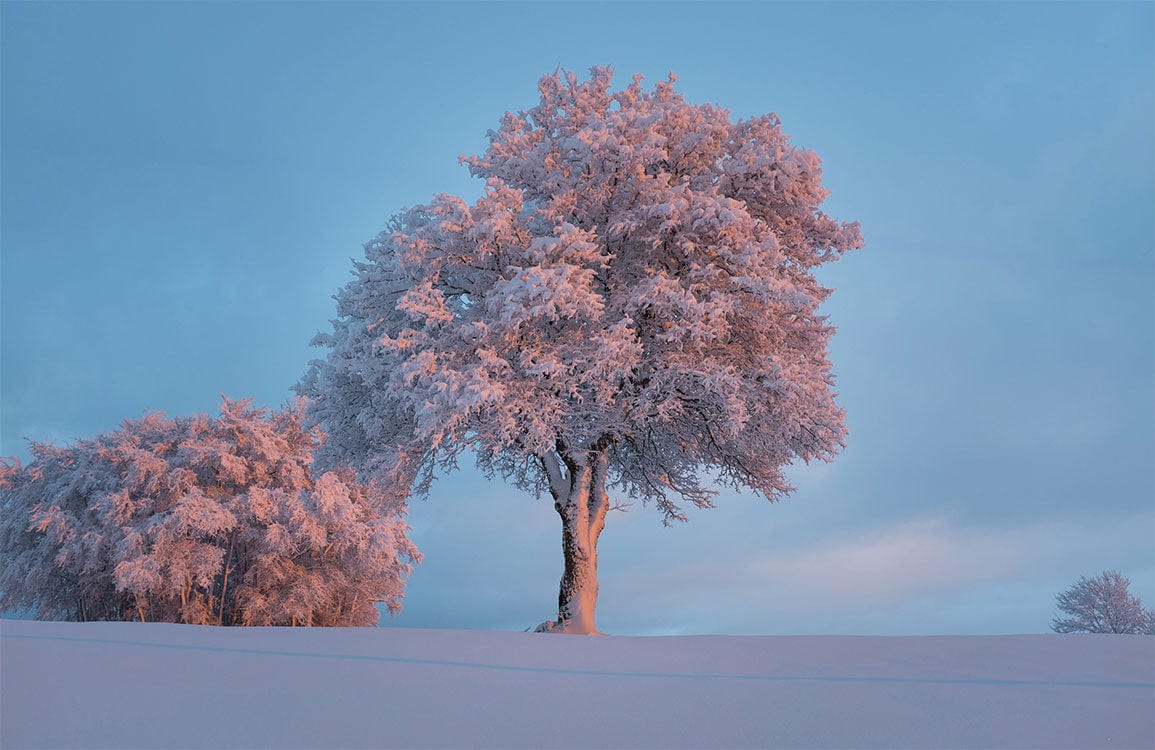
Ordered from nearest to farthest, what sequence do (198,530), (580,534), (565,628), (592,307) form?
(592,307)
(565,628)
(580,534)
(198,530)

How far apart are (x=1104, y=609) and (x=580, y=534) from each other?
37.8 metres

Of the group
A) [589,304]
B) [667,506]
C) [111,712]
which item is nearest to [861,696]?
[111,712]

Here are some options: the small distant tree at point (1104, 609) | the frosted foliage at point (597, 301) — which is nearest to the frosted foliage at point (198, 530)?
the frosted foliage at point (597, 301)

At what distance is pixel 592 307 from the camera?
1438cm

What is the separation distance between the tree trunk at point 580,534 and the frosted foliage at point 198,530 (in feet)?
41.7

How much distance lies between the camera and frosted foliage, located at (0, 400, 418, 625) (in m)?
28.9

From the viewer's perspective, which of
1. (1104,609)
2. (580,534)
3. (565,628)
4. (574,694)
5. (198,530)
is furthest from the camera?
(1104,609)

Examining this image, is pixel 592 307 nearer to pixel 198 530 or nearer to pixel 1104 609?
pixel 198 530

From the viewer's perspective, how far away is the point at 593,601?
55.6 ft

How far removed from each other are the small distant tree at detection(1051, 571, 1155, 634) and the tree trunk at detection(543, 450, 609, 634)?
3646 centimetres

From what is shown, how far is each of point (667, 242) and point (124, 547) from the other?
22.4 meters

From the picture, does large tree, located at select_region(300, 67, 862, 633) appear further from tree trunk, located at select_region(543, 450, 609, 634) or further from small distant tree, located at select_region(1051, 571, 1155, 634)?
small distant tree, located at select_region(1051, 571, 1155, 634)

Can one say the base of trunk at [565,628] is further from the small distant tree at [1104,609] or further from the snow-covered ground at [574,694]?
the small distant tree at [1104,609]

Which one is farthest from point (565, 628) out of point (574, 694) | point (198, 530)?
point (198, 530)
